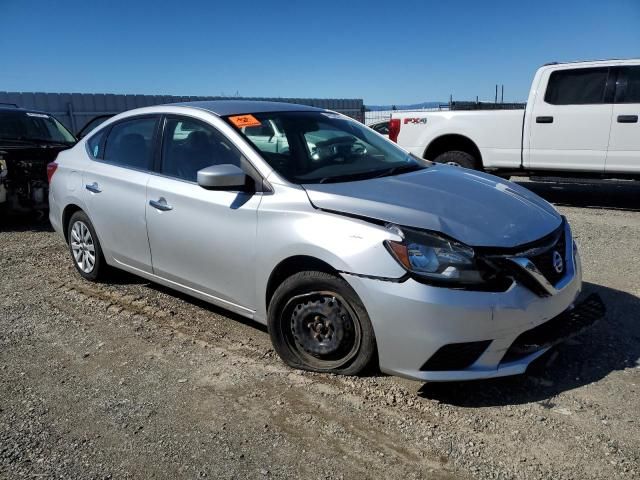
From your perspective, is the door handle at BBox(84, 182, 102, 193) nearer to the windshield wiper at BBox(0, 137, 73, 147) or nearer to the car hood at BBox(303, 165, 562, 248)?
the car hood at BBox(303, 165, 562, 248)

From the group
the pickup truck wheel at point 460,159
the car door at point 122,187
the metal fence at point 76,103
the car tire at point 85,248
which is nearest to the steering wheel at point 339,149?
the car door at point 122,187

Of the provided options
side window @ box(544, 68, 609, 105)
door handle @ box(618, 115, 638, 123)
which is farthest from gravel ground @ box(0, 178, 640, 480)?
side window @ box(544, 68, 609, 105)

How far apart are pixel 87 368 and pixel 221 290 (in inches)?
38.2

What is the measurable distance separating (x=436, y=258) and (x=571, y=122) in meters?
6.22

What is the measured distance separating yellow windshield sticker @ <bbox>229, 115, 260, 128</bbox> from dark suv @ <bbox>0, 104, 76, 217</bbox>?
15.5ft

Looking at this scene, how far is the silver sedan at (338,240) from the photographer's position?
2.79 m

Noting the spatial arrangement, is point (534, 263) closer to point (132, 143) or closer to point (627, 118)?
point (132, 143)

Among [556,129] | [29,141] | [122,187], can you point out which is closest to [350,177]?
[122,187]

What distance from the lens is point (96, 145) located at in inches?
194

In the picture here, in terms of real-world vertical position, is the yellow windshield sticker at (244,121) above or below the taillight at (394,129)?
above

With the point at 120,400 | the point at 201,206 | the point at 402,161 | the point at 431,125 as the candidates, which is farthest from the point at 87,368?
the point at 431,125

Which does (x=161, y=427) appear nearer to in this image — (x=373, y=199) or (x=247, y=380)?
(x=247, y=380)

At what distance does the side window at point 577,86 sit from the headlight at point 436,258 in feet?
20.6

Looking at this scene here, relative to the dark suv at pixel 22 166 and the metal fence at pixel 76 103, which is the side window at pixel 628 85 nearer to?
the dark suv at pixel 22 166
